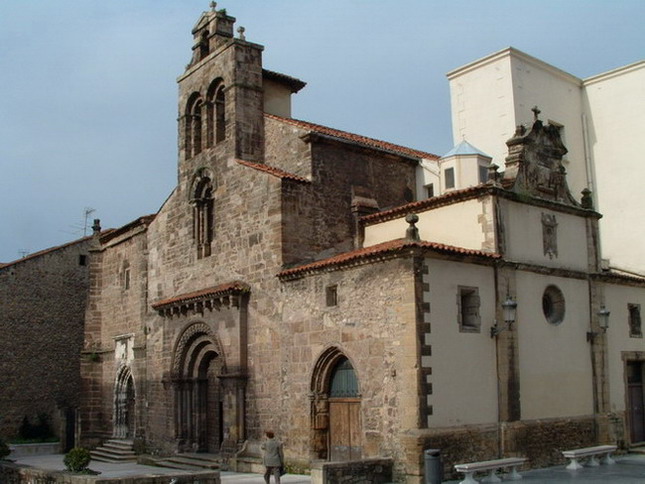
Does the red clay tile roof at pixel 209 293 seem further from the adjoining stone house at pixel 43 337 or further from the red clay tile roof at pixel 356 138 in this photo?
the adjoining stone house at pixel 43 337

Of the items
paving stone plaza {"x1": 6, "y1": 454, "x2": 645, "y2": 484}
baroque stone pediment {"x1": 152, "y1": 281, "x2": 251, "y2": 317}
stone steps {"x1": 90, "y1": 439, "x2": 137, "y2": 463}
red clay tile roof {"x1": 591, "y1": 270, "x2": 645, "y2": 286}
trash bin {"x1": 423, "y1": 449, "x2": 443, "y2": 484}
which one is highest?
red clay tile roof {"x1": 591, "y1": 270, "x2": 645, "y2": 286}

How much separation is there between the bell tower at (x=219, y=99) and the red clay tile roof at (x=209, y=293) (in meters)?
3.84

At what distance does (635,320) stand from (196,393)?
13.2 meters

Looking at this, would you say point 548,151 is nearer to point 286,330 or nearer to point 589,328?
point 589,328

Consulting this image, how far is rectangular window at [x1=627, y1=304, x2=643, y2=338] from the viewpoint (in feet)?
72.8

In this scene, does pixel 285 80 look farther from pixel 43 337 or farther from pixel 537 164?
pixel 43 337

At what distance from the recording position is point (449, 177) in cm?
2236

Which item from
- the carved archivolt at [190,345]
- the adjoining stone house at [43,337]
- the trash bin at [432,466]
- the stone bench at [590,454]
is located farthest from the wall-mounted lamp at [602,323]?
the adjoining stone house at [43,337]

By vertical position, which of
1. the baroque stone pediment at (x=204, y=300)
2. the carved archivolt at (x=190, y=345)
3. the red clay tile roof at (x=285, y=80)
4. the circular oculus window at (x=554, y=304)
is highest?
the red clay tile roof at (x=285, y=80)

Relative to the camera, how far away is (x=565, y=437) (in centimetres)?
1870

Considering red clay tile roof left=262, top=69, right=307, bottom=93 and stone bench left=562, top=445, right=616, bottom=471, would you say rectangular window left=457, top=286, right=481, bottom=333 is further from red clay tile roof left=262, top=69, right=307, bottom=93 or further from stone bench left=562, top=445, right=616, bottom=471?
red clay tile roof left=262, top=69, right=307, bottom=93

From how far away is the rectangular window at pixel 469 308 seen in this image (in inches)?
669

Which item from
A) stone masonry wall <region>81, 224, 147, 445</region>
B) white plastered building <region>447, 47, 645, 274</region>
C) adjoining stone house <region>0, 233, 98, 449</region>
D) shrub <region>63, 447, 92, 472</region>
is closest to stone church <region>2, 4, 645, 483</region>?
stone masonry wall <region>81, 224, 147, 445</region>

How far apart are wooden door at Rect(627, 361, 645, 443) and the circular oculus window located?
3986 mm
